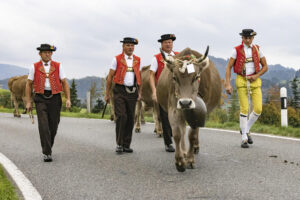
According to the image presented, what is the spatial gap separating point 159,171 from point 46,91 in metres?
2.75

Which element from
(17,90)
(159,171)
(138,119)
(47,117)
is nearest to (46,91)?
(47,117)

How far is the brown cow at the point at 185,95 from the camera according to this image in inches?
194

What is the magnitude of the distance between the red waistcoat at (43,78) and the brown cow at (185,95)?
211 centimetres

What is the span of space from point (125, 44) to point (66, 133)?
14.8 ft

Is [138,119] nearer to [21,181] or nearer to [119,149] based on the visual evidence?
[119,149]

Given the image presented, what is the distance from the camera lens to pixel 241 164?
225 inches

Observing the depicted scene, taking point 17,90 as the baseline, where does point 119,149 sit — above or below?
below

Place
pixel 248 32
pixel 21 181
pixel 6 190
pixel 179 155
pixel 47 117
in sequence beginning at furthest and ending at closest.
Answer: pixel 248 32, pixel 47 117, pixel 179 155, pixel 21 181, pixel 6 190

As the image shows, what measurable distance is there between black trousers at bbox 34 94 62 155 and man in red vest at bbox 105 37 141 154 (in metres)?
1.16

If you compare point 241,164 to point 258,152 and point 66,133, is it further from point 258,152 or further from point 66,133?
point 66,133

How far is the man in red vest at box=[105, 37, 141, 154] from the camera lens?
23.6ft

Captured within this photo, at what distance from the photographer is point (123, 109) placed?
23.8 feet

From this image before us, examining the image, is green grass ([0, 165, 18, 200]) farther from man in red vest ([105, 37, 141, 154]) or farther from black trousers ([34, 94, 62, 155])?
man in red vest ([105, 37, 141, 154])

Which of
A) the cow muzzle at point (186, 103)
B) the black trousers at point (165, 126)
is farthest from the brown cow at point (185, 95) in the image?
the black trousers at point (165, 126)
